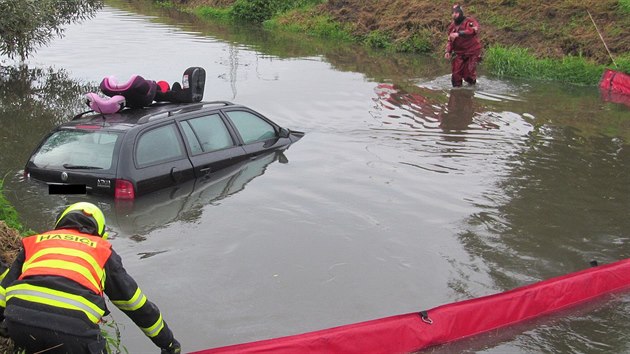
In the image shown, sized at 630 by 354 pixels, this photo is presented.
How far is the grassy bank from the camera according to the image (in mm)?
21625

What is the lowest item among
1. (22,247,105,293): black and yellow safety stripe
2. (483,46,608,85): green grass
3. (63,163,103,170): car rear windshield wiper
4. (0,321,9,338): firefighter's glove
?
(63,163,103,170): car rear windshield wiper

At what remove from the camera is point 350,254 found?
7621 mm

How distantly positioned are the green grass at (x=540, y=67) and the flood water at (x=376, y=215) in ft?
12.8

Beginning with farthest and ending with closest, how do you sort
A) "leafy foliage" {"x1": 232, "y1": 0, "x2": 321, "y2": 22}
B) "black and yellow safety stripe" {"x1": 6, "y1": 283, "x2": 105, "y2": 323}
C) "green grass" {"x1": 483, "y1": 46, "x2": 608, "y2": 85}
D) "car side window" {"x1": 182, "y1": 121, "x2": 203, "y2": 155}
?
"leafy foliage" {"x1": 232, "y1": 0, "x2": 321, "y2": 22}, "green grass" {"x1": 483, "y1": 46, "x2": 608, "y2": 85}, "car side window" {"x1": 182, "y1": 121, "x2": 203, "y2": 155}, "black and yellow safety stripe" {"x1": 6, "y1": 283, "x2": 105, "y2": 323}

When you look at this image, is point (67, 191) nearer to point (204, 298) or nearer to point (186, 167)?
point (186, 167)

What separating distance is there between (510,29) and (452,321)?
71.1 ft

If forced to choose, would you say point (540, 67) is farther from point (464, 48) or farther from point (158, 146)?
point (158, 146)

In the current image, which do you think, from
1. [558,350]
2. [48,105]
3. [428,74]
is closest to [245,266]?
[558,350]

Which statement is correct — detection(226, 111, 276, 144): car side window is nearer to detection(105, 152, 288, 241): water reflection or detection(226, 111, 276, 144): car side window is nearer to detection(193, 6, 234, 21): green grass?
detection(105, 152, 288, 241): water reflection

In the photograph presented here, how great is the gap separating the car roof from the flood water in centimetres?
91

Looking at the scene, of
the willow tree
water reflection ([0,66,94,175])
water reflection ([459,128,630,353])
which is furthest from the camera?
the willow tree

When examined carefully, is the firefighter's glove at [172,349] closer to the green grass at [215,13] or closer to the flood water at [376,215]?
the flood water at [376,215]

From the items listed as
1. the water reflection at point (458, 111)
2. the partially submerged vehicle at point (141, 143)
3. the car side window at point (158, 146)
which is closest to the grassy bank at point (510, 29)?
the water reflection at point (458, 111)

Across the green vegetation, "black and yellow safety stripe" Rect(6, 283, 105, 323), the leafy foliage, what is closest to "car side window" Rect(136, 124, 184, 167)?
"black and yellow safety stripe" Rect(6, 283, 105, 323)
